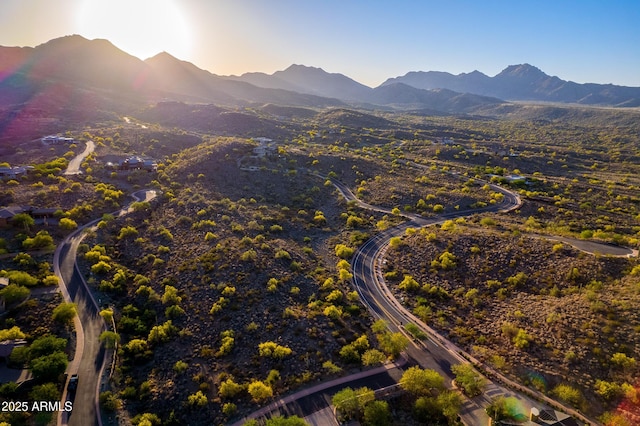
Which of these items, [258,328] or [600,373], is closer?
[600,373]

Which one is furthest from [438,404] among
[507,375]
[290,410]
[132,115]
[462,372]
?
[132,115]

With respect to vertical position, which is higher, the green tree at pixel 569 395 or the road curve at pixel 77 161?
the road curve at pixel 77 161

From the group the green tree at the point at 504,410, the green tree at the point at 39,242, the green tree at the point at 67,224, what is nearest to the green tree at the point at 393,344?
the green tree at the point at 504,410

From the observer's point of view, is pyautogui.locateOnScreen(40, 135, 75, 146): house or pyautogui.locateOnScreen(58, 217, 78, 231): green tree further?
pyautogui.locateOnScreen(40, 135, 75, 146): house

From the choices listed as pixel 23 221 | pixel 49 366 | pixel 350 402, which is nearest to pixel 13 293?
pixel 49 366

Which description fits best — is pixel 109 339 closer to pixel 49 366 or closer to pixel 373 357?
pixel 49 366

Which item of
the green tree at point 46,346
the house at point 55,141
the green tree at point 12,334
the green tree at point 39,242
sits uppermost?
the house at point 55,141

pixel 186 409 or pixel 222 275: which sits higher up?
pixel 222 275

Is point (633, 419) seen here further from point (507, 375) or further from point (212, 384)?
point (212, 384)

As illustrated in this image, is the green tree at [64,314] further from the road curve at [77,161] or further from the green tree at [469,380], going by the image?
the road curve at [77,161]

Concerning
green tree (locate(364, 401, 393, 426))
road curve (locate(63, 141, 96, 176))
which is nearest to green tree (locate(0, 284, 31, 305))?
green tree (locate(364, 401, 393, 426))

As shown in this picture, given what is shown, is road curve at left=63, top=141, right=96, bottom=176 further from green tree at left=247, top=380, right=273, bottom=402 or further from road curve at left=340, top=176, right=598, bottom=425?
green tree at left=247, top=380, right=273, bottom=402
